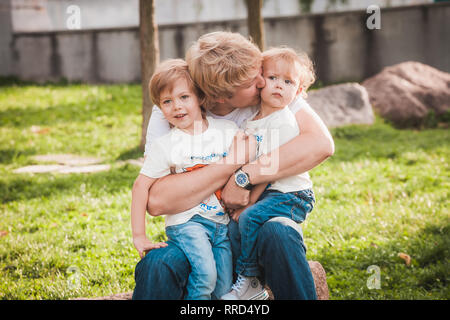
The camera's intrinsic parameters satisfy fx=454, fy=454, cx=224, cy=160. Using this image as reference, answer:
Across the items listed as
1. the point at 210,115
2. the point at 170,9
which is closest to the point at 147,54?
the point at 210,115

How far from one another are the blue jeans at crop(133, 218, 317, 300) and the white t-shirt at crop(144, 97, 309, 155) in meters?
0.64

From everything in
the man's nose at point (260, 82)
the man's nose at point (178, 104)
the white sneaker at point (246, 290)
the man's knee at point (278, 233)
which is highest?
the man's nose at point (260, 82)

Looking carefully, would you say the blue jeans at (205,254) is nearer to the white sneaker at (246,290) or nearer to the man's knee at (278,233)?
the white sneaker at (246,290)

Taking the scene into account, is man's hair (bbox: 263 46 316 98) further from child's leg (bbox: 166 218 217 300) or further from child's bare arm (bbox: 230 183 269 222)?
child's leg (bbox: 166 218 217 300)

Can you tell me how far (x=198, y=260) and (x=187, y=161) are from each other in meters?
0.53

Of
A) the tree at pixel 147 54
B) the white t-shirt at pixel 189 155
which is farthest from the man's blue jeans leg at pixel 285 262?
the tree at pixel 147 54

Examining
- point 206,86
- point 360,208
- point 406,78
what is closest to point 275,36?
point 406,78

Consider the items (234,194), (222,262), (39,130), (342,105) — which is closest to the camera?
(222,262)

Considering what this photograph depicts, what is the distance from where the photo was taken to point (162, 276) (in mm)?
2045

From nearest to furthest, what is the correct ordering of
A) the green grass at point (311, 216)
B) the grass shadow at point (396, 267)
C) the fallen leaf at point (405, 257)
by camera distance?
the grass shadow at point (396, 267), the green grass at point (311, 216), the fallen leaf at point (405, 257)

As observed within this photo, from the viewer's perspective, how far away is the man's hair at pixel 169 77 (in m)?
2.30

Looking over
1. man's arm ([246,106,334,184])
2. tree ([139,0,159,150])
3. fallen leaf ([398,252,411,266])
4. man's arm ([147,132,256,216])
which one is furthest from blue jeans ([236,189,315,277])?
tree ([139,0,159,150])

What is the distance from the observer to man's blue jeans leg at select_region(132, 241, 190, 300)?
2.04 m

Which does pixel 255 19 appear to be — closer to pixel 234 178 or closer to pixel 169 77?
pixel 169 77
